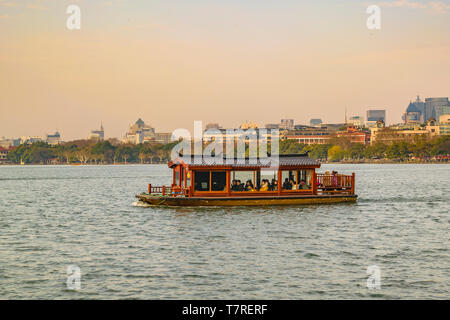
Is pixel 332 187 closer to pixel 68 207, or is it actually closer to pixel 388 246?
pixel 388 246

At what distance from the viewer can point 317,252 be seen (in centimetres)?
2669

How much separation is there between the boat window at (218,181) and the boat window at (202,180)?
34 cm

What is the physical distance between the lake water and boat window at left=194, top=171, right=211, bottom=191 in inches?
66.7

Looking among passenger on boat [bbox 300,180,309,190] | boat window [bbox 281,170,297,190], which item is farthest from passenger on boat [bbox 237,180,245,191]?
passenger on boat [bbox 300,180,309,190]

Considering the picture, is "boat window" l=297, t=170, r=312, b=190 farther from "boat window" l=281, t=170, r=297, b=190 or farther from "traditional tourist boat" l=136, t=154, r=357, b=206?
"boat window" l=281, t=170, r=297, b=190

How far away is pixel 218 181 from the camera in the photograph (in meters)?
41.3

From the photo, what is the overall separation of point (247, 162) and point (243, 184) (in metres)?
1.47

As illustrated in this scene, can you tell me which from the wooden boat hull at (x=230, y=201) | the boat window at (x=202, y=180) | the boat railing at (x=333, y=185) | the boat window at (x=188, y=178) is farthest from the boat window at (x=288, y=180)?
the boat window at (x=188, y=178)

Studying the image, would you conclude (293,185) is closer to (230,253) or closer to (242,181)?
(242,181)

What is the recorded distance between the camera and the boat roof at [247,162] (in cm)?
4081

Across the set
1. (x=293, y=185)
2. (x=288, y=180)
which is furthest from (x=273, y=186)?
(x=293, y=185)

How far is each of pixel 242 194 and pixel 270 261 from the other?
1652 cm

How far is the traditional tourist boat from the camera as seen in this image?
1599 inches

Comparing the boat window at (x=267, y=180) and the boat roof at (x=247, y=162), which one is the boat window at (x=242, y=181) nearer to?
the boat window at (x=267, y=180)
